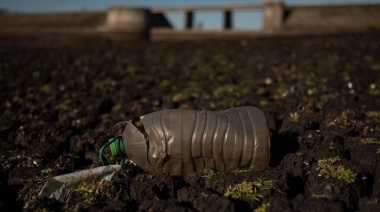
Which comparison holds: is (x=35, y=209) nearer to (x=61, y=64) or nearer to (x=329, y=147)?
(x=329, y=147)

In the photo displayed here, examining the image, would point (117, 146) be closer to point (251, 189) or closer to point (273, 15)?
point (251, 189)

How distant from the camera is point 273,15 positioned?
17484mm

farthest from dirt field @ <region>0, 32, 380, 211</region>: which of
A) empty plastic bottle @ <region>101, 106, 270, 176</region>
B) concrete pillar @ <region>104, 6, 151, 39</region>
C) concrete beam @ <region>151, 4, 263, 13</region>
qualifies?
concrete pillar @ <region>104, 6, 151, 39</region>

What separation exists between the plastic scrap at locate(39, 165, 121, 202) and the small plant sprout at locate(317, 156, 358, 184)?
1667mm

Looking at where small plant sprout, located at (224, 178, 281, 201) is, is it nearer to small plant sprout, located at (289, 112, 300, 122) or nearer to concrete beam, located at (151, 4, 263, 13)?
small plant sprout, located at (289, 112, 300, 122)

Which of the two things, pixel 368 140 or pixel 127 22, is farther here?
pixel 127 22

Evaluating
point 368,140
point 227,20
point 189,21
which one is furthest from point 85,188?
point 189,21

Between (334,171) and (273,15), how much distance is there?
15.1 meters

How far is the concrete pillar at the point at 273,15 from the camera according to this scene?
17344 mm

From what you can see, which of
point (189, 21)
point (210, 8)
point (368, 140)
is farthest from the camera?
point (189, 21)

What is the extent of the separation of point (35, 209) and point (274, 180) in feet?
5.70

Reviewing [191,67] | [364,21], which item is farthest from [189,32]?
[191,67]

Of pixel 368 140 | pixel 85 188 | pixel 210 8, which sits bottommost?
pixel 85 188

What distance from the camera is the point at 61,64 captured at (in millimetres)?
10453
